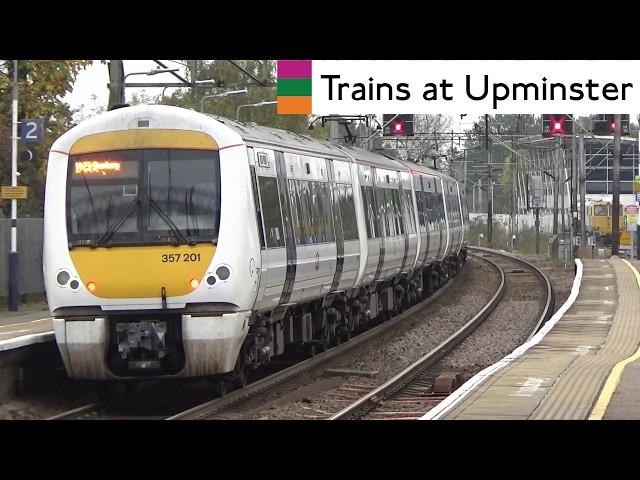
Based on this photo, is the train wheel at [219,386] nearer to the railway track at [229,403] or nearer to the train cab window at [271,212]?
the railway track at [229,403]

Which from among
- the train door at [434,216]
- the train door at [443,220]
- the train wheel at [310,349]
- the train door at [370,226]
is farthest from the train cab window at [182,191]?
the train door at [443,220]

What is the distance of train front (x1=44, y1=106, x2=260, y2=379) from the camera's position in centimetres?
1198

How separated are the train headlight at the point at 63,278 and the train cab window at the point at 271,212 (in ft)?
7.50

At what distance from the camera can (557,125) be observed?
2894 cm

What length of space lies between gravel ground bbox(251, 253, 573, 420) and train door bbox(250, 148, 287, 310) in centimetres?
129

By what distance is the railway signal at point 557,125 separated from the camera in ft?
94.6

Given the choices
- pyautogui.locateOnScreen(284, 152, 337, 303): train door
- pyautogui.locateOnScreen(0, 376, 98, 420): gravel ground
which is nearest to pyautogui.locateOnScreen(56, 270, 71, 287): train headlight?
pyautogui.locateOnScreen(0, 376, 98, 420): gravel ground

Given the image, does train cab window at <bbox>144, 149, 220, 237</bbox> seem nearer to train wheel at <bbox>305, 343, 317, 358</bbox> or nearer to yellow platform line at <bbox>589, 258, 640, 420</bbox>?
yellow platform line at <bbox>589, 258, 640, 420</bbox>

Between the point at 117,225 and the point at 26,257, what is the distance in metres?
16.5

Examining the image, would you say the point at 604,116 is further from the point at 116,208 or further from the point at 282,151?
the point at 116,208
